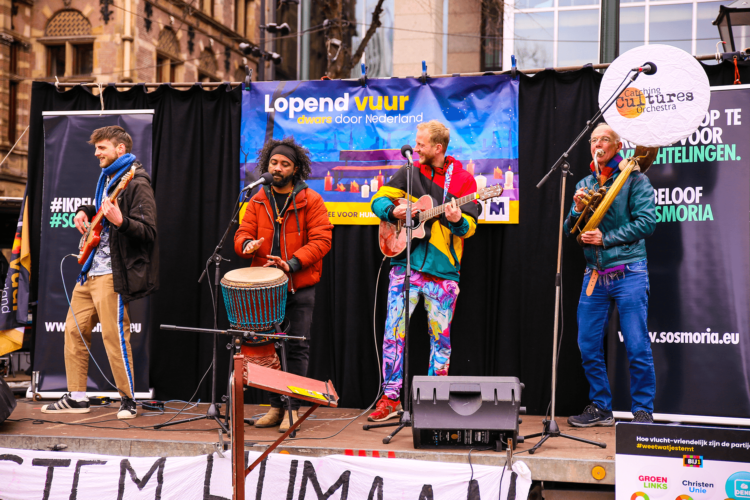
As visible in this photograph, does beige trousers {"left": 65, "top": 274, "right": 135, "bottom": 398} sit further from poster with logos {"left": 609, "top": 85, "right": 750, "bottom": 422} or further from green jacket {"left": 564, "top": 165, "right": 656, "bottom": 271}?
poster with logos {"left": 609, "top": 85, "right": 750, "bottom": 422}

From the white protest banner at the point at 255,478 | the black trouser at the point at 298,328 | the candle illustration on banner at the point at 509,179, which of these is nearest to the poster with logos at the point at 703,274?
the candle illustration on banner at the point at 509,179

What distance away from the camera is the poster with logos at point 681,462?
3.34 m

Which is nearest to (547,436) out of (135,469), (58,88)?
(135,469)

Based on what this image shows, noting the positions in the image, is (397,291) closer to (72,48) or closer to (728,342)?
(728,342)

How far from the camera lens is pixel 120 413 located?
507cm

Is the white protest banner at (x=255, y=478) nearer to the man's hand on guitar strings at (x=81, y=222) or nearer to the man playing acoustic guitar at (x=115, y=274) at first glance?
the man playing acoustic guitar at (x=115, y=274)

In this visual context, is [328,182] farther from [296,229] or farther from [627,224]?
[627,224]

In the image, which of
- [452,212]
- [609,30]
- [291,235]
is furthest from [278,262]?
[609,30]

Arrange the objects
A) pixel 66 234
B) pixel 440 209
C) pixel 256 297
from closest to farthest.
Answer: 1. pixel 256 297
2. pixel 440 209
3. pixel 66 234

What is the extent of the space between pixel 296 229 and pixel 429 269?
1.00 m

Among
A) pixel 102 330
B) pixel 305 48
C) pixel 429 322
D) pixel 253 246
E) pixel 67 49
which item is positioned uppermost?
pixel 67 49

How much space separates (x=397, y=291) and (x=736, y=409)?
262cm

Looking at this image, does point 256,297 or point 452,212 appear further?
point 452,212

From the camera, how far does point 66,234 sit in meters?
6.09
